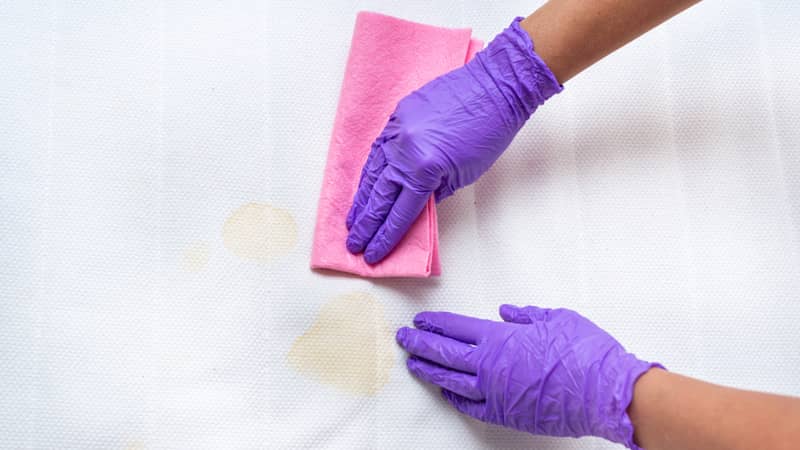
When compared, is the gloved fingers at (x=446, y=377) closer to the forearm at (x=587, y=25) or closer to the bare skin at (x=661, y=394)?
the bare skin at (x=661, y=394)

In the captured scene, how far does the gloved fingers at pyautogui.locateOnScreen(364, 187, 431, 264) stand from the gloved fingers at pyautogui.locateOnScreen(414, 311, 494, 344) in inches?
5.3

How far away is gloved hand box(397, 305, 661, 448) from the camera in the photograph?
38.4 inches

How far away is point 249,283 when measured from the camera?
111cm

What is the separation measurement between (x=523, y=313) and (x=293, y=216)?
44 cm

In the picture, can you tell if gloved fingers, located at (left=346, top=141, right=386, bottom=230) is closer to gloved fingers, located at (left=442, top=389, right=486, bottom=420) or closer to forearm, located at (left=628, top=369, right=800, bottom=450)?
gloved fingers, located at (left=442, top=389, right=486, bottom=420)

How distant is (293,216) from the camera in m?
1.15

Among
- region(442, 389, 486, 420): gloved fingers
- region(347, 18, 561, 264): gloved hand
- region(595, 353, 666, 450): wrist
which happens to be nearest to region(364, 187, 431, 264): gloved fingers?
region(347, 18, 561, 264): gloved hand

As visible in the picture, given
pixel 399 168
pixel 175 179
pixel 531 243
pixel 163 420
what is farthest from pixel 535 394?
pixel 175 179

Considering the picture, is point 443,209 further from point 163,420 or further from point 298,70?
point 163,420

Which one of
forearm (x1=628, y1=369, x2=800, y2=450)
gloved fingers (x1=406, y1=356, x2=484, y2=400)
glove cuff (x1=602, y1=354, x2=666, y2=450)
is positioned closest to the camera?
forearm (x1=628, y1=369, x2=800, y2=450)

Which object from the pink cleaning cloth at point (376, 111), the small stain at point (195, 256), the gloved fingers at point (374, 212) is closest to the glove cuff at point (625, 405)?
the pink cleaning cloth at point (376, 111)

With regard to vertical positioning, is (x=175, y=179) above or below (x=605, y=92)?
below

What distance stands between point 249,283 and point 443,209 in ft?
1.24

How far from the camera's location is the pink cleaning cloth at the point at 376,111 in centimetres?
112
